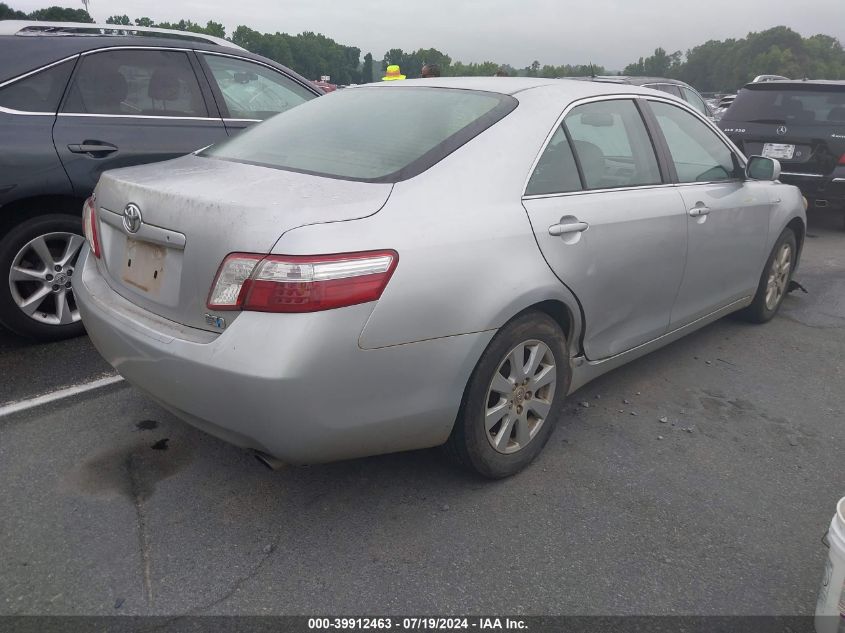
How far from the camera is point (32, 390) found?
358 cm

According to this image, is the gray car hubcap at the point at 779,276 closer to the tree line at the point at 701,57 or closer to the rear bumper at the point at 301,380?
the rear bumper at the point at 301,380

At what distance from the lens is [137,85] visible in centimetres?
441

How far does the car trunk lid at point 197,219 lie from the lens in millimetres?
2268

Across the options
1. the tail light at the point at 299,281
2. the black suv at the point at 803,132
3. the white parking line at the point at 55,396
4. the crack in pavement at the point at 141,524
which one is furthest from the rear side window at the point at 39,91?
the black suv at the point at 803,132

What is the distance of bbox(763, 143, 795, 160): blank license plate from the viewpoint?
320 inches

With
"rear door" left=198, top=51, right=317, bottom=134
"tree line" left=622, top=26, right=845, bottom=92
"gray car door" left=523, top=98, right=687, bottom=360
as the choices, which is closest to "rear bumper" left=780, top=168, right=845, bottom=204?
"gray car door" left=523, top=98, right=687, bottom=360

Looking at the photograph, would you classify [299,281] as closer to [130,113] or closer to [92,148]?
[92,148]

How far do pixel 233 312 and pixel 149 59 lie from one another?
9.78ft

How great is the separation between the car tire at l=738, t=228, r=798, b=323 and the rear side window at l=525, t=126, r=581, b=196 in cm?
227

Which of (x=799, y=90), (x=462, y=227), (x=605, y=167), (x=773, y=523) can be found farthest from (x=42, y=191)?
(x=799, y=90)

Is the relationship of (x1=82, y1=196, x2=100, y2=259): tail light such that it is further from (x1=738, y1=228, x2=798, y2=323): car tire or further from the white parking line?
(x1=738, y1=228, x2=798, y2=323): car tire

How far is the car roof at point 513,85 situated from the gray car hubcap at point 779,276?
1985mm

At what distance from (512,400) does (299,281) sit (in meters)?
1.09

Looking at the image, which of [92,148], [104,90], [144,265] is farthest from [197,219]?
[104,90]
